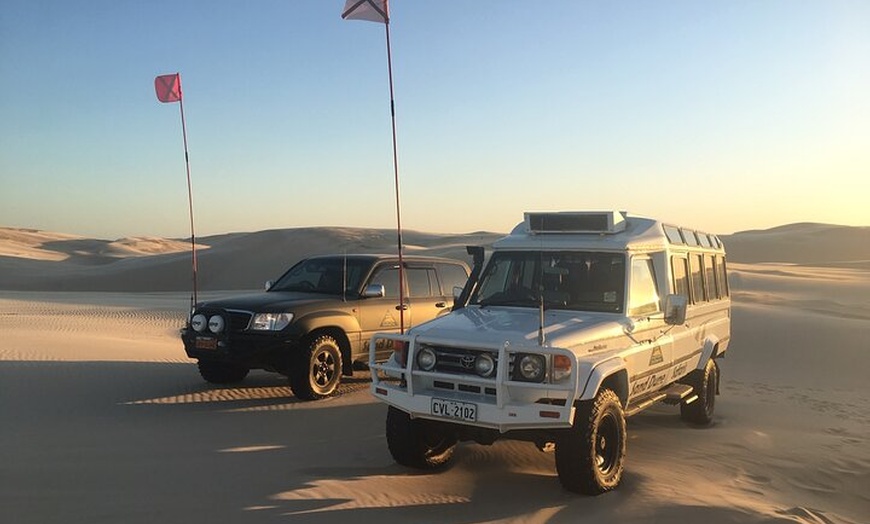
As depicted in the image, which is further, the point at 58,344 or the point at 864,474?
the point at 58,344

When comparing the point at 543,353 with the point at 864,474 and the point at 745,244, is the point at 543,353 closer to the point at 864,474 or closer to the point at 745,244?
the point at 864,474

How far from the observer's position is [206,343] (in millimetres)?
9836

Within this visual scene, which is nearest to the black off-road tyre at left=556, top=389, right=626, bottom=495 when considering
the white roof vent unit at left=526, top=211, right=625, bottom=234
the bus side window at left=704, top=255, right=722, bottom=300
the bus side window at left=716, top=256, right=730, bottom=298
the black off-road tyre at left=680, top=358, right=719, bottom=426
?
the white roof vent unit at left=526, top=211, right=625, bottom=234

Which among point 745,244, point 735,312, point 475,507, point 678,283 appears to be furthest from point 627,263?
point 745,244

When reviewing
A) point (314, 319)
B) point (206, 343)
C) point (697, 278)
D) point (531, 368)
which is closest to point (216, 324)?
point (206, 343)

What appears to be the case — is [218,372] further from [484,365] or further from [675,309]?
[675,309]

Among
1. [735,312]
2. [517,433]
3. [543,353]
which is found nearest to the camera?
[543,353]

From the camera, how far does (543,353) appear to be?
5.68 m

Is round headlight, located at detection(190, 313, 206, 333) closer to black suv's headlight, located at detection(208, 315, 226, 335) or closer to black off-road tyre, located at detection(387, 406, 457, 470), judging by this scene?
black suv's headlight, located at detection(208, 315, 226, 335)

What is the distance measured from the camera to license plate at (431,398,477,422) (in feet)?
19.1

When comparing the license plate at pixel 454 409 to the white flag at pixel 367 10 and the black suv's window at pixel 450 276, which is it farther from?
the white flag at pixel 367 10

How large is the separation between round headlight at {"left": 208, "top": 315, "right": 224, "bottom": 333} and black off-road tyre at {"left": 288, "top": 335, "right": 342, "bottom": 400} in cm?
109

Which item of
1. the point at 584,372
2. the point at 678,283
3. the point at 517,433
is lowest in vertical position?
the point at 517,433

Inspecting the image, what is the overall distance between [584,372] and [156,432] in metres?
4.91
